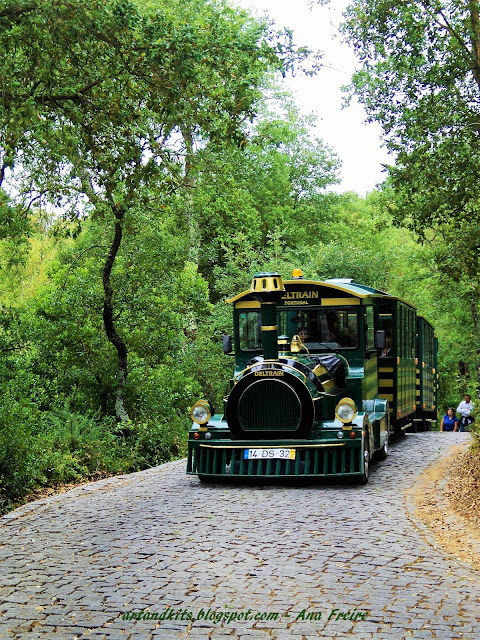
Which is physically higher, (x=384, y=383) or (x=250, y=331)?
(x=250, y=331)

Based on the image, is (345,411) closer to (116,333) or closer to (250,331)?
(250,331)

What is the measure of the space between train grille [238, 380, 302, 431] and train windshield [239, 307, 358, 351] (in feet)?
5.80

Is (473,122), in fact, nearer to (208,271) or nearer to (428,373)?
(428,373)

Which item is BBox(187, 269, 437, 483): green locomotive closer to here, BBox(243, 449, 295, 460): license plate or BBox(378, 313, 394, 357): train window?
BBox(243, 449, 295, 460): license plate

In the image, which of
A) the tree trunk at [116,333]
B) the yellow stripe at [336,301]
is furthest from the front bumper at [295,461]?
the tree trunk at [116,333]

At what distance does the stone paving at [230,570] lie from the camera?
5.70 m

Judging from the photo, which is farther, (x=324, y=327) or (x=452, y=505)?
(x=324, y=327)

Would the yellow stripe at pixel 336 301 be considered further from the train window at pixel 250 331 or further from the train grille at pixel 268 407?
the train grille at pixel 268 407

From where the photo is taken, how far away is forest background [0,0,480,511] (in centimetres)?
967

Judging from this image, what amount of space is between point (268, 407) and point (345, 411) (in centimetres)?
103

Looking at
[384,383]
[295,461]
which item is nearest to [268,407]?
[295,461]

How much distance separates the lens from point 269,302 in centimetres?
1195

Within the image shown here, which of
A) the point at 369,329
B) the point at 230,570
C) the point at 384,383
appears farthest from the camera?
the point at 384,383

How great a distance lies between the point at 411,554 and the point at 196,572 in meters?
2.04
